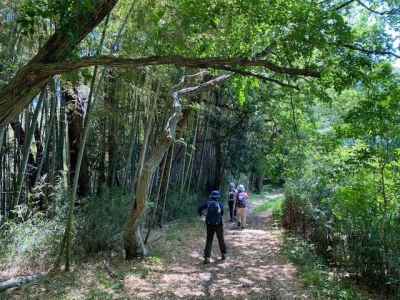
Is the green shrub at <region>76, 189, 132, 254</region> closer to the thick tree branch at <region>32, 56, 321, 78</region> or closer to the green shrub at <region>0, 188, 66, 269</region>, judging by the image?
the green shrub at <region>0, 188, 66, 269</region>

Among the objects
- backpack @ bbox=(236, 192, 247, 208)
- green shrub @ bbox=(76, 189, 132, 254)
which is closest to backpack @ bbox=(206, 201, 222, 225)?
green shrub @ bbox=(76, 189, 132, 254)

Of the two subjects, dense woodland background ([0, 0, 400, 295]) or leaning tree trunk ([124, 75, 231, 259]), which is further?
leaning tree trunk ([124, 75, 231, 259])

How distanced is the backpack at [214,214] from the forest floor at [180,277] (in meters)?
0.74

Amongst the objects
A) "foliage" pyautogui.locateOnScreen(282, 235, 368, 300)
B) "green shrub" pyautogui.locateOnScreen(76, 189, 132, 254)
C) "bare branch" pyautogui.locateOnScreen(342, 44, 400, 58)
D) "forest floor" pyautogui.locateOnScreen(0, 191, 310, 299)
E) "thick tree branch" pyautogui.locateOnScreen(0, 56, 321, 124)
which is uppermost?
"bare branch" pyautogui.locateOnScreen(342, 44, 400, 58)

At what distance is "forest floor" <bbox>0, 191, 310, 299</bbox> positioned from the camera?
5016mm

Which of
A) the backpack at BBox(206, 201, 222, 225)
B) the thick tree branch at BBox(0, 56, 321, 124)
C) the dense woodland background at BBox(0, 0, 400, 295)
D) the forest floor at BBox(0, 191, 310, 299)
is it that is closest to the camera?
the thick tree branch at BBox(0, 56, 321, 124)

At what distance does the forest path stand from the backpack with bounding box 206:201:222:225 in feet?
2.42

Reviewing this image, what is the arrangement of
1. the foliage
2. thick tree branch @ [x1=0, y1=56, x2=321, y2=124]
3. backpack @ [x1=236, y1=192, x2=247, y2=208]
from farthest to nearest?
1. backpack @ [x1=236, y1=192, x2=247, y2=208]
2. the foliage
3. thick tree branch @ [x1=0, y1=56, x2=321, y2=124]

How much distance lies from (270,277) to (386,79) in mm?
3436

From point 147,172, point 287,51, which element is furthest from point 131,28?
point 287,51

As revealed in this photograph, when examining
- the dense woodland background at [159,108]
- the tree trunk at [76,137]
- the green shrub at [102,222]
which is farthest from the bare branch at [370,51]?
the tree trunk at [76,137]

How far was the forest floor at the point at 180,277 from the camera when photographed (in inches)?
197

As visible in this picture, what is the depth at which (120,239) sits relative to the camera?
7.28m

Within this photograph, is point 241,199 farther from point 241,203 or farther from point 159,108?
point 159,108
